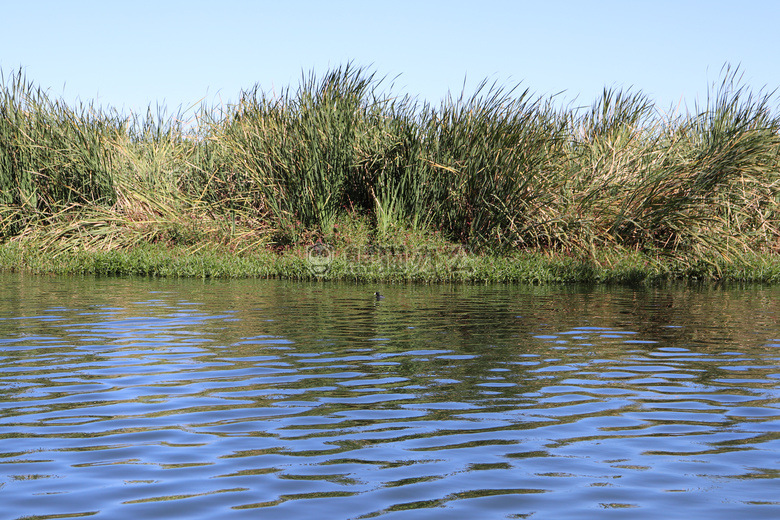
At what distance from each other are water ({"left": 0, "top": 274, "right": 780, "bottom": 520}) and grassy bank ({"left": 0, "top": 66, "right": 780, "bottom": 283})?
8233mm

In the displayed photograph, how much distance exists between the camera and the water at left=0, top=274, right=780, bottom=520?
13.8 ft

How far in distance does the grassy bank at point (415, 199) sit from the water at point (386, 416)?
823cm

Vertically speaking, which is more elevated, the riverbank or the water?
the riverbank

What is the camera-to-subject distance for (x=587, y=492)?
4301mm

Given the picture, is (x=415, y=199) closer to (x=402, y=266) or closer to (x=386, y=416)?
(x=402, y=266)

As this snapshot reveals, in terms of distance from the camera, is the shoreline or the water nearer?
the water

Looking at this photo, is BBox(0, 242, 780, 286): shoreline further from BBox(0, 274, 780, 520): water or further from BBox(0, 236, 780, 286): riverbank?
BBox(0, 274, 780, 520): water

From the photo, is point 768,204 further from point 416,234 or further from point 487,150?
point 416,234

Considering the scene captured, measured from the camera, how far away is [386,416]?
5977 millimetres

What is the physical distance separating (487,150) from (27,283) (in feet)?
34.7

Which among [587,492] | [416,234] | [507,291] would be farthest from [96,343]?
[416,234]

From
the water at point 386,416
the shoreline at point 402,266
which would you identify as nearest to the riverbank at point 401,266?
the shoreline at point 402,266

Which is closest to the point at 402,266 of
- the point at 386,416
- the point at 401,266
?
the point at 401,266

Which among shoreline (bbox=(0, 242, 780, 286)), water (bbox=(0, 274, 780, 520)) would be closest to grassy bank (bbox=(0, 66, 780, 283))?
shoreline (bbox=(0, 242, 780, 286))
